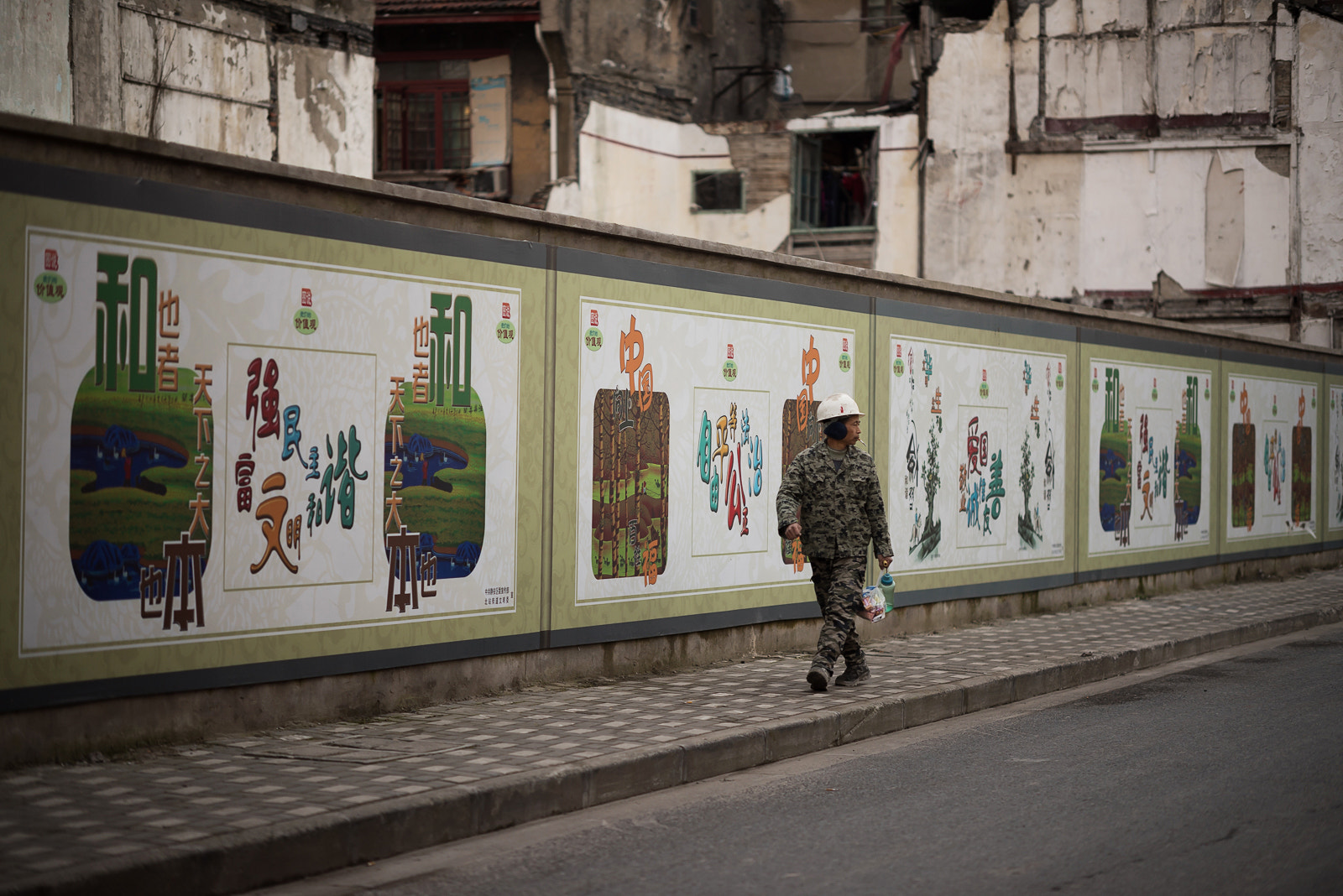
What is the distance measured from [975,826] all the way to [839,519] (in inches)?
133

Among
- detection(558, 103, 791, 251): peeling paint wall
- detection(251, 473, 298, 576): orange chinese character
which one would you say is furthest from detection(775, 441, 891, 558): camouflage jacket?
detection(558, 103, 791, 251): peeling paint wall

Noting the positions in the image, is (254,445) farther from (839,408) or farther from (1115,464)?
(1115,464)

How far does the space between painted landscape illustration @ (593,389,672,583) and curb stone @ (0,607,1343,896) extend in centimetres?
205

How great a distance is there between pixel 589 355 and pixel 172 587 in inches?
136

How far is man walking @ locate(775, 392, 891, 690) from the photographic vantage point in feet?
29.9

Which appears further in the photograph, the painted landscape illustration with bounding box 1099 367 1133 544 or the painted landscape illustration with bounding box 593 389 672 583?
the painted landscape illustration with bounding box 1099 367 1133 544

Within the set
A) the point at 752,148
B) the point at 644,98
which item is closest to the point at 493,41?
the point at 644,98

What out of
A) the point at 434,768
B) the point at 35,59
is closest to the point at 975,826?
the point at 434,768

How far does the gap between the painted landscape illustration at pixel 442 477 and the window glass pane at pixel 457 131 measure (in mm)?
23344

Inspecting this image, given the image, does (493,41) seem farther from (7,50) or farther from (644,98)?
(7,50)

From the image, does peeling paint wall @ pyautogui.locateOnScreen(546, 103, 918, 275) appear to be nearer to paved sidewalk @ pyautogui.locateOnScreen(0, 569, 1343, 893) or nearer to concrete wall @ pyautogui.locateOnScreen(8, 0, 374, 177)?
concrete wall @ pyautogui.locateOnScreen(8, 0, 374, 177)

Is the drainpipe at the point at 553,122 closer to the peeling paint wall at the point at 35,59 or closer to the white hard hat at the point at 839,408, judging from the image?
the peeling paint wall at the point at 35,59

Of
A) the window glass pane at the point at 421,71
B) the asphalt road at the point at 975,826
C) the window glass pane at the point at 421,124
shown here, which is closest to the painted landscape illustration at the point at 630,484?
the asphalt road at the point at 975,826

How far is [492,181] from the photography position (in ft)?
99.3
